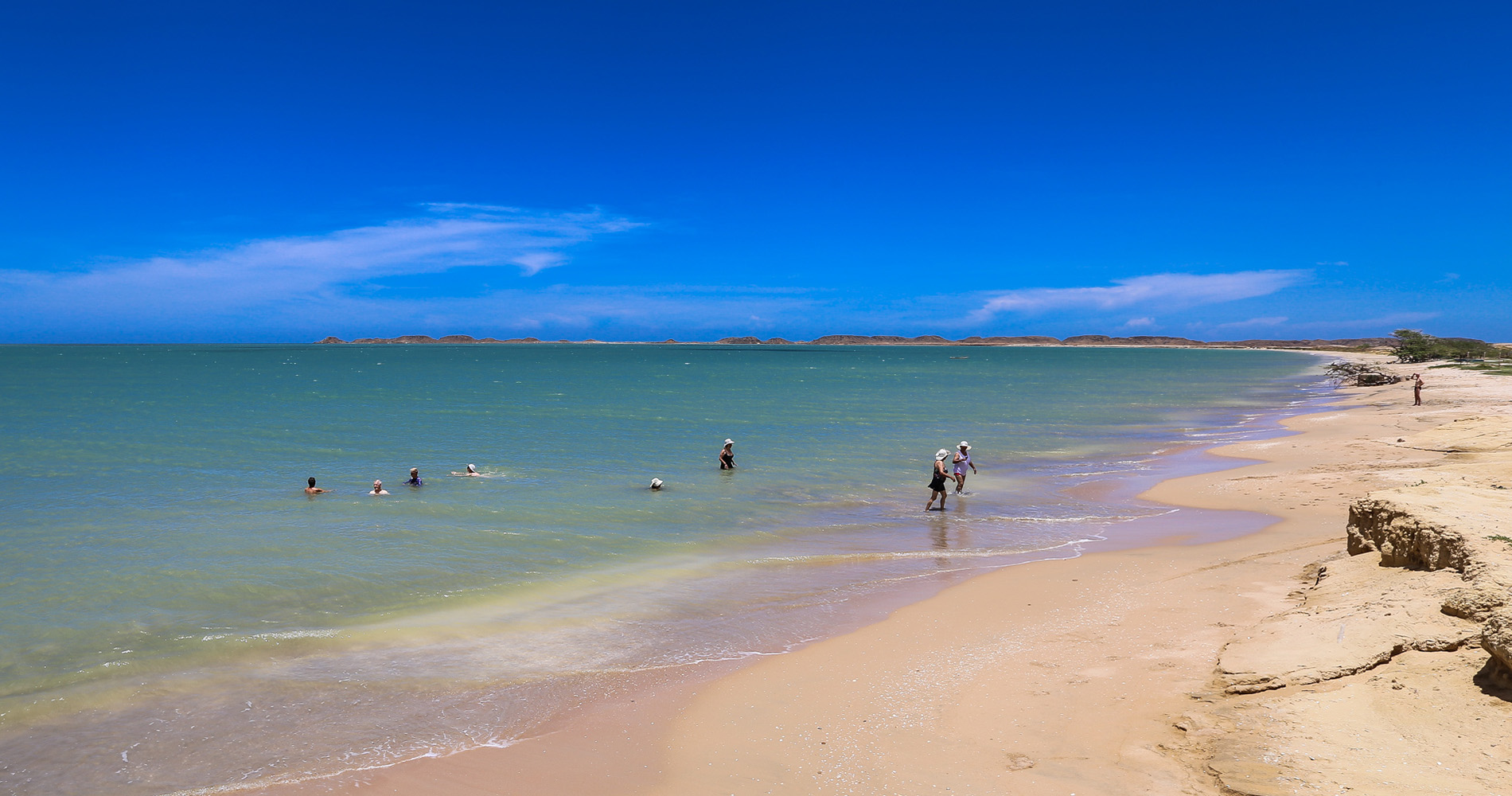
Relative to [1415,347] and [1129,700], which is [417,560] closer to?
[1129,700]

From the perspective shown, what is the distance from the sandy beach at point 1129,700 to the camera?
5.72m

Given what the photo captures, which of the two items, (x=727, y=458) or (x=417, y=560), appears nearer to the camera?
(x=417, y=560)

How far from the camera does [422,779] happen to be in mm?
6578

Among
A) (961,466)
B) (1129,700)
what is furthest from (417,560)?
(961,466)

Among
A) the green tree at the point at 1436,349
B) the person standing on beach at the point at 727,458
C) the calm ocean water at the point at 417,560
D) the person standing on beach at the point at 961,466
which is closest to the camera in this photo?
the calm ocean water at the point at 417,560

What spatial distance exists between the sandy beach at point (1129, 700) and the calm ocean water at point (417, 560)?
1.01 metres

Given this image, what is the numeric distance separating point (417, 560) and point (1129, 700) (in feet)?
36.3

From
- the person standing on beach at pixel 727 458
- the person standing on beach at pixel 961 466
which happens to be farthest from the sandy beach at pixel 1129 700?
the person standing on beach at pixel 727 458

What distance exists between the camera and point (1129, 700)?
715 cm

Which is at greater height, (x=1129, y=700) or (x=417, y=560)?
(x=1129, y=700)

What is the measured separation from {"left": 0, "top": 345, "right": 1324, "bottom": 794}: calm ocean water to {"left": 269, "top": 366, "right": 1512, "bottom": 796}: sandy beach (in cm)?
101

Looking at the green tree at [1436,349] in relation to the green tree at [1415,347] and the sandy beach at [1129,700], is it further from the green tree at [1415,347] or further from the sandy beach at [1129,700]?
the sandy beach at [1129,700]

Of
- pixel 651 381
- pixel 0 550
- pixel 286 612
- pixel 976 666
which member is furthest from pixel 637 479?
pixel 651 381

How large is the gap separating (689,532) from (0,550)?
1185 centimetres
